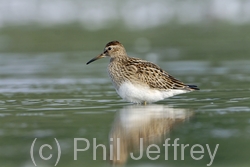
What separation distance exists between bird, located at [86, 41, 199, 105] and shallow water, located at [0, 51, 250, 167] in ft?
0.73

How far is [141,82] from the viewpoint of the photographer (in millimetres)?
12086

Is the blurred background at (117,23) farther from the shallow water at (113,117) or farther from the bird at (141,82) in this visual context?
the bird at (141,82)

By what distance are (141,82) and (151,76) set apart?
28 centimetres

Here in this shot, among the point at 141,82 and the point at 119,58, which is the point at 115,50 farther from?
the point at 141,82

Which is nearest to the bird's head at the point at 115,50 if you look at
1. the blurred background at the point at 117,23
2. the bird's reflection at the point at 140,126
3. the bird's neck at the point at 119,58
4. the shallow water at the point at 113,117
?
the bird's neck at the point at 119,58

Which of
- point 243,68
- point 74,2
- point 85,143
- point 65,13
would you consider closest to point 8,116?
point 85,143

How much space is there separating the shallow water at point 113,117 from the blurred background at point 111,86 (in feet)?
0.06

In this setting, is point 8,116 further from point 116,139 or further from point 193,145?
point 193,145

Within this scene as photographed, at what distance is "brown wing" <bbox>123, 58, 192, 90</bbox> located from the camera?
39.9 ft

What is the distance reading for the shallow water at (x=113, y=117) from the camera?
8.29m

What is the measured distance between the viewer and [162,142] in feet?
28.6

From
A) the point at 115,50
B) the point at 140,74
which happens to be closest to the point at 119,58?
the point at 115,50

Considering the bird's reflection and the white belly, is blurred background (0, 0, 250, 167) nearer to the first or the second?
the bird's reflection

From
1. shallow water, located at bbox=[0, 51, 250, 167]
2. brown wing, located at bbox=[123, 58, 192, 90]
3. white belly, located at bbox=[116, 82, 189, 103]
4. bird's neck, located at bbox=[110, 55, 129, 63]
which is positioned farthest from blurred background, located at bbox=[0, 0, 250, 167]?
bird's neck, located at bbox=[110, 55, 129, 63]
